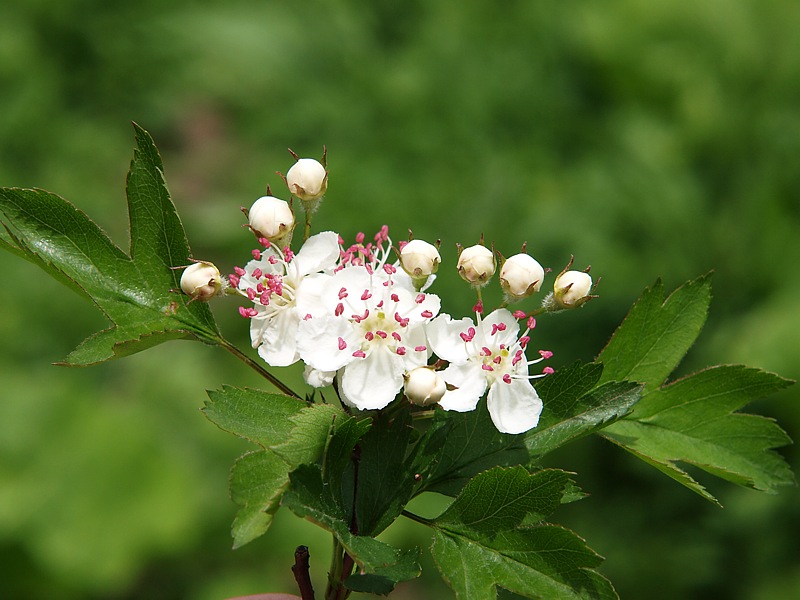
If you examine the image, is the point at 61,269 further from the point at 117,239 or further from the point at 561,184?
the point at 117,239

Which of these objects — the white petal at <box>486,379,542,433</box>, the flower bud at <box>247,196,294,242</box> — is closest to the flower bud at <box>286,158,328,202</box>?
the flower bud at <box>247,196,294,242</box>

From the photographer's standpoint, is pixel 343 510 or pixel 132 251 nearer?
pixel 343 510

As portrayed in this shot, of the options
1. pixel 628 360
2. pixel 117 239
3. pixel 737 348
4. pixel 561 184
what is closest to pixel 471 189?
pixel 561 184

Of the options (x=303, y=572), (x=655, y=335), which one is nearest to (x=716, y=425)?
(x=655, y=335)

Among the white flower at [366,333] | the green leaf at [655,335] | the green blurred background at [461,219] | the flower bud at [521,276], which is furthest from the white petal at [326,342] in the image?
the green blurred background at [461,219]

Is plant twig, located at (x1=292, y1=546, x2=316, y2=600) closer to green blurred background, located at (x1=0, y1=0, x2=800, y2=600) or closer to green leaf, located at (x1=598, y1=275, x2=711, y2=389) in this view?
green leaf, located at (x1=598, y1=275, x2=711, y2=389)

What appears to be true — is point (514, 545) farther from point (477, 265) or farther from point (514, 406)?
point (477, 265)

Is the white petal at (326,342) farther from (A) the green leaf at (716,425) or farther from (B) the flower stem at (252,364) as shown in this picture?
(A) the green leaf at (716,425)
